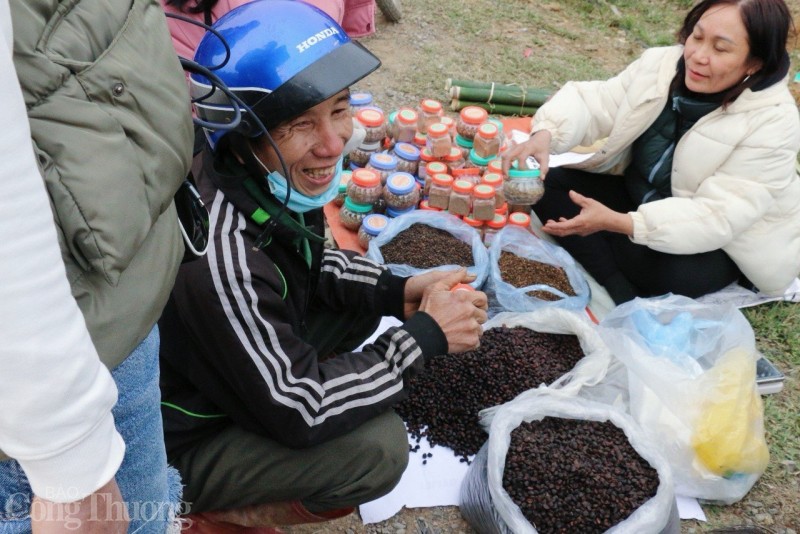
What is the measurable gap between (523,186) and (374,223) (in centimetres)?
70

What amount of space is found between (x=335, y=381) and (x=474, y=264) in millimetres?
1353

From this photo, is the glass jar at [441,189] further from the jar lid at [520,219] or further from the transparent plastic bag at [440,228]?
the jar lid at [520,219]

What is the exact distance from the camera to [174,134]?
0.93m

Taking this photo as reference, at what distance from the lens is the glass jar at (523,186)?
10.5ft

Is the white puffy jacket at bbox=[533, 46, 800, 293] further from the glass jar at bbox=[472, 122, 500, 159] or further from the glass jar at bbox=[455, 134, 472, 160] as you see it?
the glass jar at bbox=[455, 134, 472, 160]

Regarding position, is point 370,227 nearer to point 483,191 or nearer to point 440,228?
point 440,228

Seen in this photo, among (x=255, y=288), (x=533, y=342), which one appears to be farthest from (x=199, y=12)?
(x=533, y=342)

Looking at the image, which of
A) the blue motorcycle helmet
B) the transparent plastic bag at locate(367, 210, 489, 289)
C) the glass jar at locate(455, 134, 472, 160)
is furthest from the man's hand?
the glass jar at locate(455, 134, 472, 160)

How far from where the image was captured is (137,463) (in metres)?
1.17

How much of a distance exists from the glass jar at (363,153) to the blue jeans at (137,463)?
94.6 inches

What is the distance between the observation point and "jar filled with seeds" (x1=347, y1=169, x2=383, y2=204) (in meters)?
3.23

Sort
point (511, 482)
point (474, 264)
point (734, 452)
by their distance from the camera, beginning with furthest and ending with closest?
point (474, 264)
point (734, 452)
point (511, 482)

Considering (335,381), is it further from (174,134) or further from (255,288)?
(174,134)

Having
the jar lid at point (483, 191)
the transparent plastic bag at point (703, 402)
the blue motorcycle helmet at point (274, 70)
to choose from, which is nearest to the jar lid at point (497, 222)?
the jar lid at point (483, 191)
